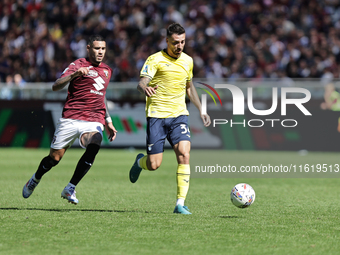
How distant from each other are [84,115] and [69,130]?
0.29m

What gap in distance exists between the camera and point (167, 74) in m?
7.27

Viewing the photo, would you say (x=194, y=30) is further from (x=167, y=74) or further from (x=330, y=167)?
(x=167, y=74)

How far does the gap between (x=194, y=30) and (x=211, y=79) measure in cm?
346

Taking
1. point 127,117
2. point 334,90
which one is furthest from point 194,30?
point 334,90

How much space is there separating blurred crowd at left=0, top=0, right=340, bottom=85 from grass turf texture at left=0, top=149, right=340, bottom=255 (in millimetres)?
8114

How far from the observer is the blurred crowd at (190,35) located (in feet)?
63.4

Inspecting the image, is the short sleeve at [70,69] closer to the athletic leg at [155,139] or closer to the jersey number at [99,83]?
the jersey number at [99,83]

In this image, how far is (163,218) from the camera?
6.64 meters

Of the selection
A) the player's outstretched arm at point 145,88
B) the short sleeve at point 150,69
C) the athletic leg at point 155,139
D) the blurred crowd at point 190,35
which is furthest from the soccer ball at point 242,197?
the blurred crowd at point 190,35

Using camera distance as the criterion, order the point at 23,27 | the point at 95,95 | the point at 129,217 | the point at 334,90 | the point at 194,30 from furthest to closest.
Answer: the point at 23,27 → the point at 194,30 → the point at 334,90 → the point at 95,95 → the point at 129,217

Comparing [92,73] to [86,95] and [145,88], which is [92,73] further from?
[145,88]

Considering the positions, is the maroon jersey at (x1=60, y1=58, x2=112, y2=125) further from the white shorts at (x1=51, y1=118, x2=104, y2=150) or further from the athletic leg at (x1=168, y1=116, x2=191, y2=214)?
the athletic leg at (x1=168, y1=116, x2=191, y2=214)

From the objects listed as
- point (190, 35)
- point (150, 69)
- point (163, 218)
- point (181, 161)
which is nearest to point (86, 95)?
point (150, 69)

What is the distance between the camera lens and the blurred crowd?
19.3 meters
